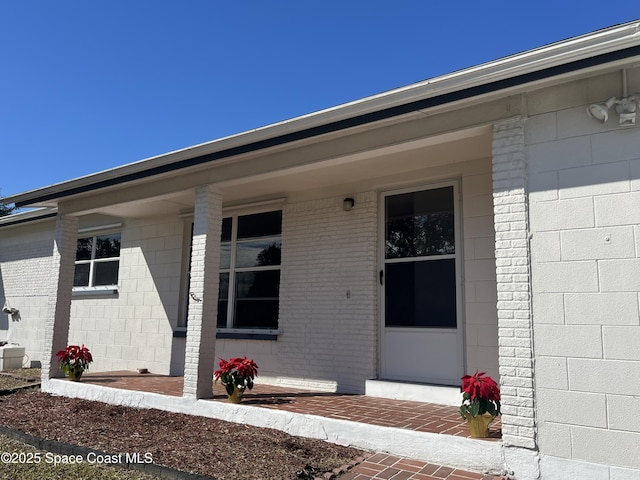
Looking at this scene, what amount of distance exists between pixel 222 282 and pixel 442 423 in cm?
517

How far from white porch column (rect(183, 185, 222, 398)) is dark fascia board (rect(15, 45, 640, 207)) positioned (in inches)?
24.4

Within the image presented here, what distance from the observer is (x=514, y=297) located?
13.1 ft

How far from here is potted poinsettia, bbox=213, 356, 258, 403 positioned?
5948 mm

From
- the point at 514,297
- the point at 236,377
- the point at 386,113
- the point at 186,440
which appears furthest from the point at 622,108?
the point at 186,440

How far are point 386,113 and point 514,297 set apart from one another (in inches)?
82.3

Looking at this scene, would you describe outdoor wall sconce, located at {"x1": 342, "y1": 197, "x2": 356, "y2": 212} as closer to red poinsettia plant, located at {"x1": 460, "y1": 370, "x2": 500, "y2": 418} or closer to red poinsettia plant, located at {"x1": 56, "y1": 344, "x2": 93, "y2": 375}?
red poinsettia plant, located at {"x1": 460, "y1": 370, "x2": 500, "y2": 418}

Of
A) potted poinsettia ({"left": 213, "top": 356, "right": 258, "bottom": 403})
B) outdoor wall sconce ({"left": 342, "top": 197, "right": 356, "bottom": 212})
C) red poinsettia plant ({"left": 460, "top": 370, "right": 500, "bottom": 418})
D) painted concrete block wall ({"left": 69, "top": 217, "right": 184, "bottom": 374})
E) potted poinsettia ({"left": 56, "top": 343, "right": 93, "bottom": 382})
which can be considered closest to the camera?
red poinsettia plant ({"left": 460, "top": 370, "right": 500, "bottom": 418})

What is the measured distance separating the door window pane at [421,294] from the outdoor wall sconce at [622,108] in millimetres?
2730

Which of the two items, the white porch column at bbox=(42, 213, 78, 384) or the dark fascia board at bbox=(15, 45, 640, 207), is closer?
the dark fascia board at bbox=(15, 45, 640, 207)

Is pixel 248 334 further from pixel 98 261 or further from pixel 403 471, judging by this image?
pixel 98 261

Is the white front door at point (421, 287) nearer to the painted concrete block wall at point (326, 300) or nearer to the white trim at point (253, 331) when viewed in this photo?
the painted concrete block wall at point (326, 300)

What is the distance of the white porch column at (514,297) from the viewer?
3.82 metres

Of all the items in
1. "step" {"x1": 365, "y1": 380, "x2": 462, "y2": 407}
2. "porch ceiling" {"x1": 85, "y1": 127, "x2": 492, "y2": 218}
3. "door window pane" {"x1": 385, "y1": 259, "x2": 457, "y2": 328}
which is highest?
"porch ceiling" {"x1": 85, "y1": 127, "x2": 492, "y2": 218}

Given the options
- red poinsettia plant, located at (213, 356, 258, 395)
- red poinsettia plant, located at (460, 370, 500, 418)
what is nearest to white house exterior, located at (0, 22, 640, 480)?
red poinsettia plant, located at (460, 370, 500, 418)
